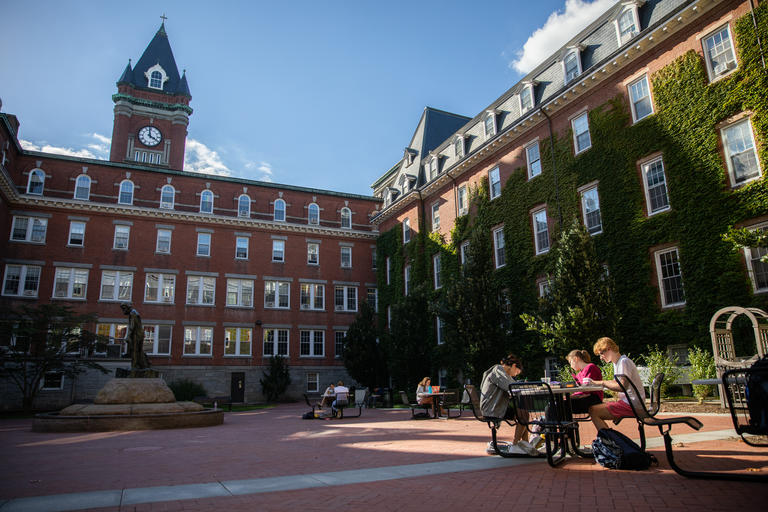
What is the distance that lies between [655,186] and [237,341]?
2890 centimetres

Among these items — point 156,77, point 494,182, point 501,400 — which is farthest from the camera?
point 156,77

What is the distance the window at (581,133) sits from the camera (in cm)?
2266

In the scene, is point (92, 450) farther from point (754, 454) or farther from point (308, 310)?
point (308, 310)

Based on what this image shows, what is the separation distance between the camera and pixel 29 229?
3319cm

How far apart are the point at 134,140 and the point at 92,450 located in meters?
54.4

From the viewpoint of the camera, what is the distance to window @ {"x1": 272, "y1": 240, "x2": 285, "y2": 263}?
38.9 metres

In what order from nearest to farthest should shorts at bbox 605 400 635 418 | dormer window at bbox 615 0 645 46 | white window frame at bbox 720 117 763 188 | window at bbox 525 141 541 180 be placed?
1. shorts at bbox 605 400 635 418
2. white window frame at bbox 720 117 763 188
3. dormer window at bbox 615 0 645 46
4. window at bbox 525 141 541 180

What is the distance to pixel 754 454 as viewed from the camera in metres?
6.52

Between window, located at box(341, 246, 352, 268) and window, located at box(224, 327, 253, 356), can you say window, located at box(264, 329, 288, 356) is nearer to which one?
window, located at box(224, 327, 253, 356)

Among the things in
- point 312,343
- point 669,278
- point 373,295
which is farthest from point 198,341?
point 669,278

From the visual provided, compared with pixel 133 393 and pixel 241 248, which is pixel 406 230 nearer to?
pixel 241 248

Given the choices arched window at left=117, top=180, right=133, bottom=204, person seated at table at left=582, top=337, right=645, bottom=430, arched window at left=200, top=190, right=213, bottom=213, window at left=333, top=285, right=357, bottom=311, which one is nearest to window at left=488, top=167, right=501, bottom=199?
window at left=333, top=285, right=357, bottom=311

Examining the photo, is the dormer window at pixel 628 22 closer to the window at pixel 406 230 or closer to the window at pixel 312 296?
the window at pixel 406 230

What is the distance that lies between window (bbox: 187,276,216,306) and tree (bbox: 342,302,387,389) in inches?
464
